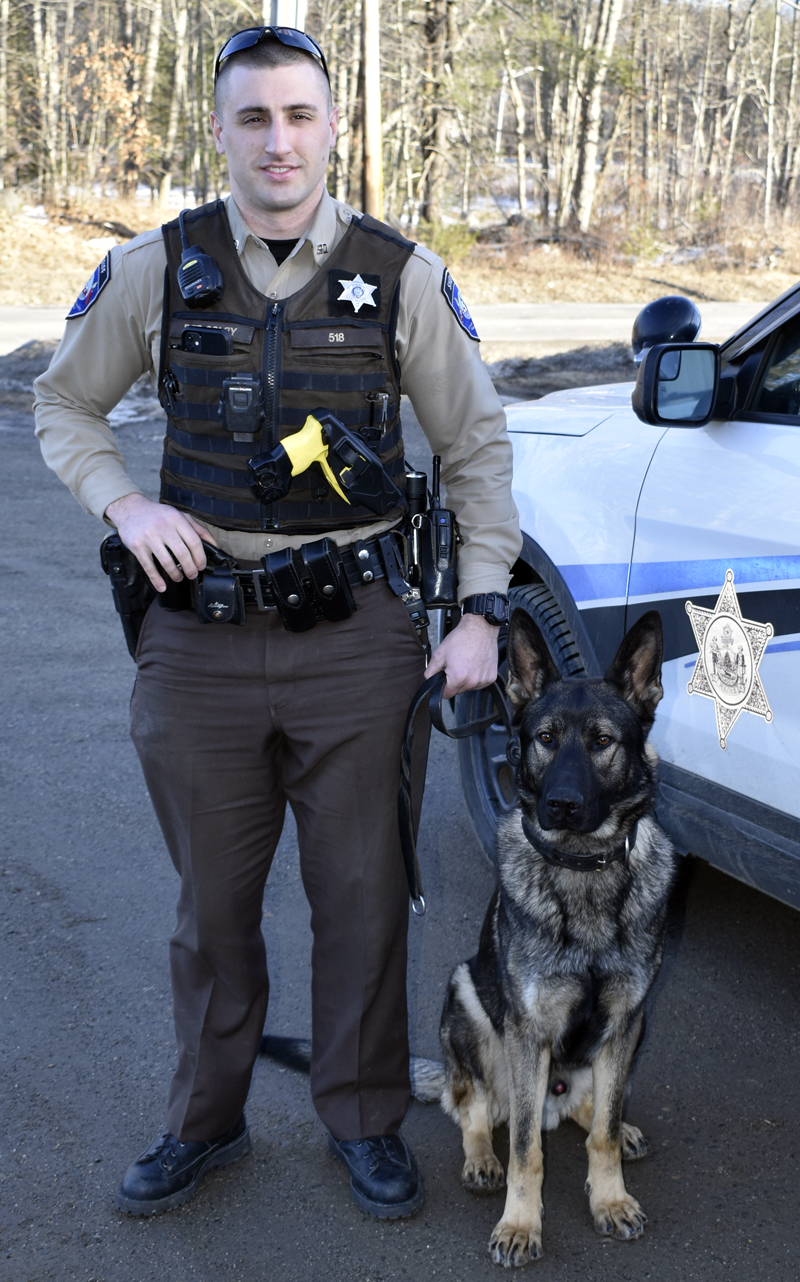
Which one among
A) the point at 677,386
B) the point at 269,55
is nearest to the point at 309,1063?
the point at 677,386

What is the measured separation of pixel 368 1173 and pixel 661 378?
1950mm

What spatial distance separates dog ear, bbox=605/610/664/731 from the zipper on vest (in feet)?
2.67

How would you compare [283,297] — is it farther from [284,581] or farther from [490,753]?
[490,753]

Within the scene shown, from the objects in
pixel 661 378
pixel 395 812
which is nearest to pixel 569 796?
pixel 395 812

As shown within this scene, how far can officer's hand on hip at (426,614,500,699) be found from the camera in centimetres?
228

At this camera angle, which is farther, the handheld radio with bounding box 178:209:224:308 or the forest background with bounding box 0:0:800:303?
the forest background with bounding box 0:0:800:303

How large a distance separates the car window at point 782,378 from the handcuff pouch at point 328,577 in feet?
3.98

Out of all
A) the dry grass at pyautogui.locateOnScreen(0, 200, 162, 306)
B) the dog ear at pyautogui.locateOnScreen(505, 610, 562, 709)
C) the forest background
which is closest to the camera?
the dog ear at pyautogui.locateOnScreen(505, 610, 562, 709)

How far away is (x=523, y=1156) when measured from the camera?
7.29 ft

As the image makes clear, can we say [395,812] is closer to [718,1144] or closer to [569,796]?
[569,796]

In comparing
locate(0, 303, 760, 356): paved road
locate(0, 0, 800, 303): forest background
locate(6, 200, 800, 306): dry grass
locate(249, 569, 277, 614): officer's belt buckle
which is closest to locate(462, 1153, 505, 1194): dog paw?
locate(249, 569, 277, 614): officer's belt buckle

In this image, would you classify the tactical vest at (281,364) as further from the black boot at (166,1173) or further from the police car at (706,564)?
the black boot at (166,1173)

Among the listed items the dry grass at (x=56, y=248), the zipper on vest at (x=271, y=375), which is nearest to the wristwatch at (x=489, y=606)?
the zipper on vest at (x=271, y=375)

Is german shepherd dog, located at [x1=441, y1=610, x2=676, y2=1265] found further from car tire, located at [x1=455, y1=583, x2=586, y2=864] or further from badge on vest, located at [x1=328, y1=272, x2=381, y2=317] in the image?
car tire, located at [x1=455, y1=583, x2=586, y2=864]
